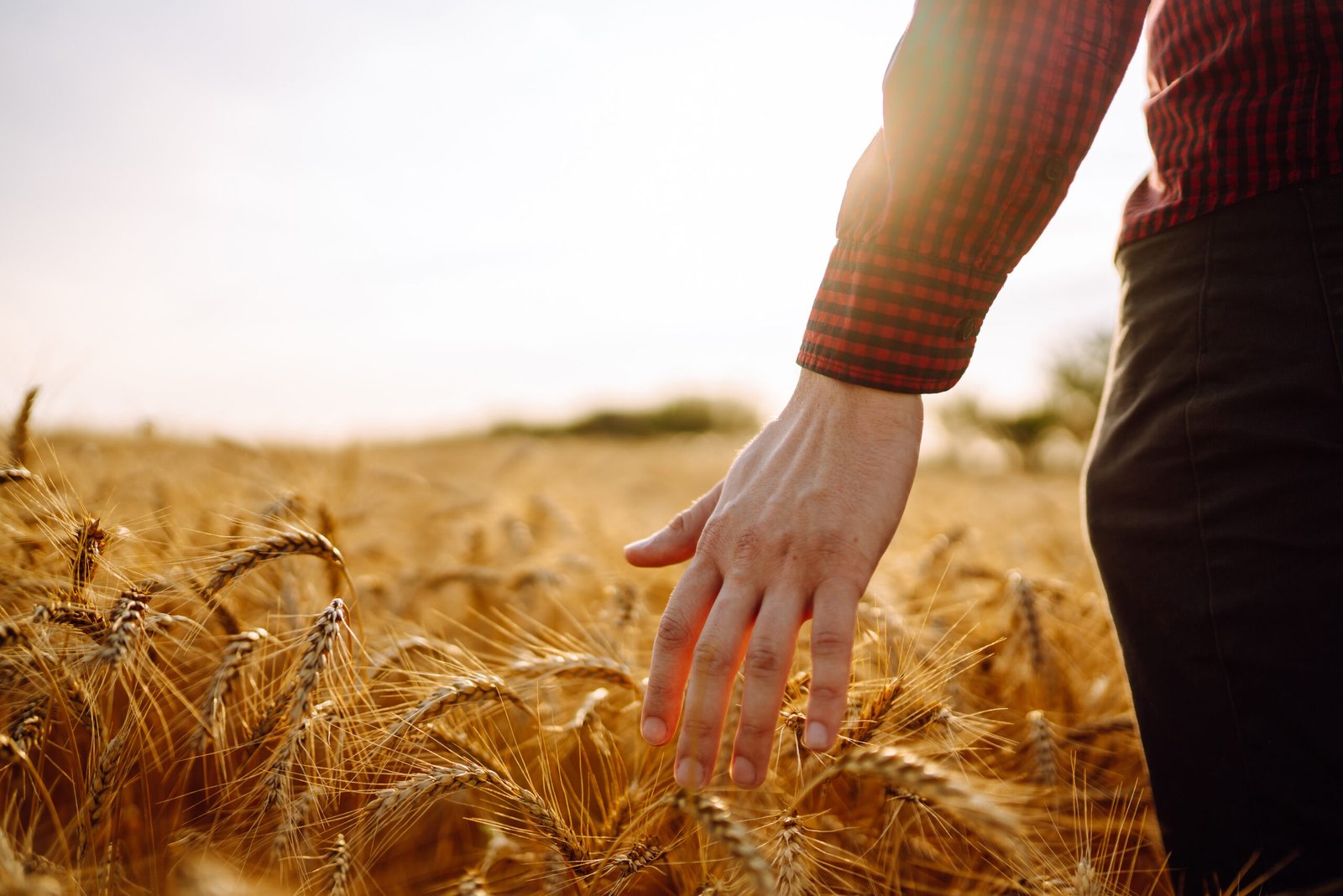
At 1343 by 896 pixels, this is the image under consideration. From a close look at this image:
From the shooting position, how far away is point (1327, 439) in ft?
2.81

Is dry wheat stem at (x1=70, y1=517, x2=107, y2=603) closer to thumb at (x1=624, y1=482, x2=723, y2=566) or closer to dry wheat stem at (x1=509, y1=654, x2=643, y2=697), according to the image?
dry wheat stem at (x1=509, y1=654, x2=643, y2=697)

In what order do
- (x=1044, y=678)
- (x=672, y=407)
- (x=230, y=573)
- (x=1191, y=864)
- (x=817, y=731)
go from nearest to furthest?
(x=817, y=731)
(x=1191, y=864)
(x=230, y=573)
(x=1044, y=678)
(x=672, y=407)

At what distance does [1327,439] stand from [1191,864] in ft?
1.97

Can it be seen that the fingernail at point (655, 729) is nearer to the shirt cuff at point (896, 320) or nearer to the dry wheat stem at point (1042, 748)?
the shirt cuff at point (896, 320)

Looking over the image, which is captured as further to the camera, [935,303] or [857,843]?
[857,843]

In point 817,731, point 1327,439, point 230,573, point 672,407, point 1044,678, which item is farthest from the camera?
point 672,407

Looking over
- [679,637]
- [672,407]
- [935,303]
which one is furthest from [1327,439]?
[672,407]

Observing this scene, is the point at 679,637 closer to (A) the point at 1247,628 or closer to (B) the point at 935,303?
(B) the point at 935,303

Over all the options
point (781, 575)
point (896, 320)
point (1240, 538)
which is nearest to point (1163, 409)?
point (1240, 538)

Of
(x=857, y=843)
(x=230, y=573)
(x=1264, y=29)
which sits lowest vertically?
(x=857, y=843)

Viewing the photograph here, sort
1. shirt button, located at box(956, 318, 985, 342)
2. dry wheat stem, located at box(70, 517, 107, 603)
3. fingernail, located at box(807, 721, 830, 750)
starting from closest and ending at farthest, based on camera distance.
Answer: fingernail, located at box(807, 721, 830, 750), shirt button, located at box(956, 318, 985, 342), dry wheat stem, located at box(70, 517, 107, 603)

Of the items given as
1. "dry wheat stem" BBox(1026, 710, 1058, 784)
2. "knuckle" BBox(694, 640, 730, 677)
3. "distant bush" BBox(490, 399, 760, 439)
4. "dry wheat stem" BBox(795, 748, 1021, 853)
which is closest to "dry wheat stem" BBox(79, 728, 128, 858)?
"knuckle" BBox(694, 640, 730, 677)

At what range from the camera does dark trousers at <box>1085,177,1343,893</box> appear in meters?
0.85

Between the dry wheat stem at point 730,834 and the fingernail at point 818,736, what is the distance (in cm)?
11
